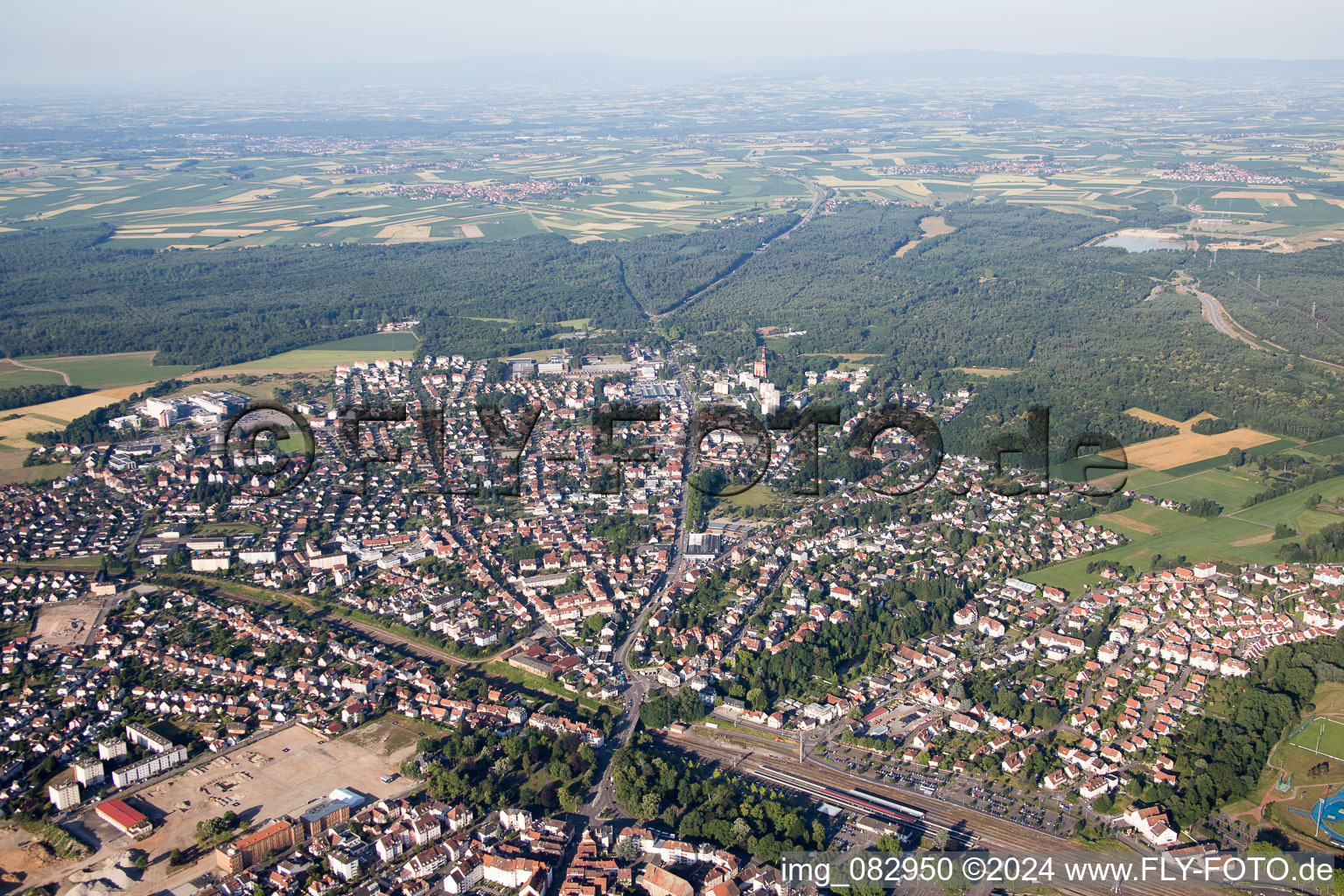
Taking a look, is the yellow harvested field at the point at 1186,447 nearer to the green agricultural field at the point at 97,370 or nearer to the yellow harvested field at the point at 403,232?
the green agricultural field at the point at 97,370

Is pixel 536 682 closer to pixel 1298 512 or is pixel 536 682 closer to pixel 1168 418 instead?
pixel 1298 512

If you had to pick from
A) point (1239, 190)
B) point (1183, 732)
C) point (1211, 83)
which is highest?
point (1211, 83)

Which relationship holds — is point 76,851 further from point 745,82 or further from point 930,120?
point 745,82

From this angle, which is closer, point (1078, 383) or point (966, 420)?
→ point (966, 420)

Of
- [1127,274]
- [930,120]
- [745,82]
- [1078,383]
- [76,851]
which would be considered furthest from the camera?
[745,82]

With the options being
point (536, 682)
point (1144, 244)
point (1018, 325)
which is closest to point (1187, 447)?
point (1018, 325)

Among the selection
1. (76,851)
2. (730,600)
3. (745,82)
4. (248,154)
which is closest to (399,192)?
(248,154)

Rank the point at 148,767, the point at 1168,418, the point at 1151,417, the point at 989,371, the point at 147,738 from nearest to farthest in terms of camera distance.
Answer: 1. the point at 148,767
2. the point at 147,738
3. the point at 1168,418
4. the point at 1151,417
5. the point at 989,371
